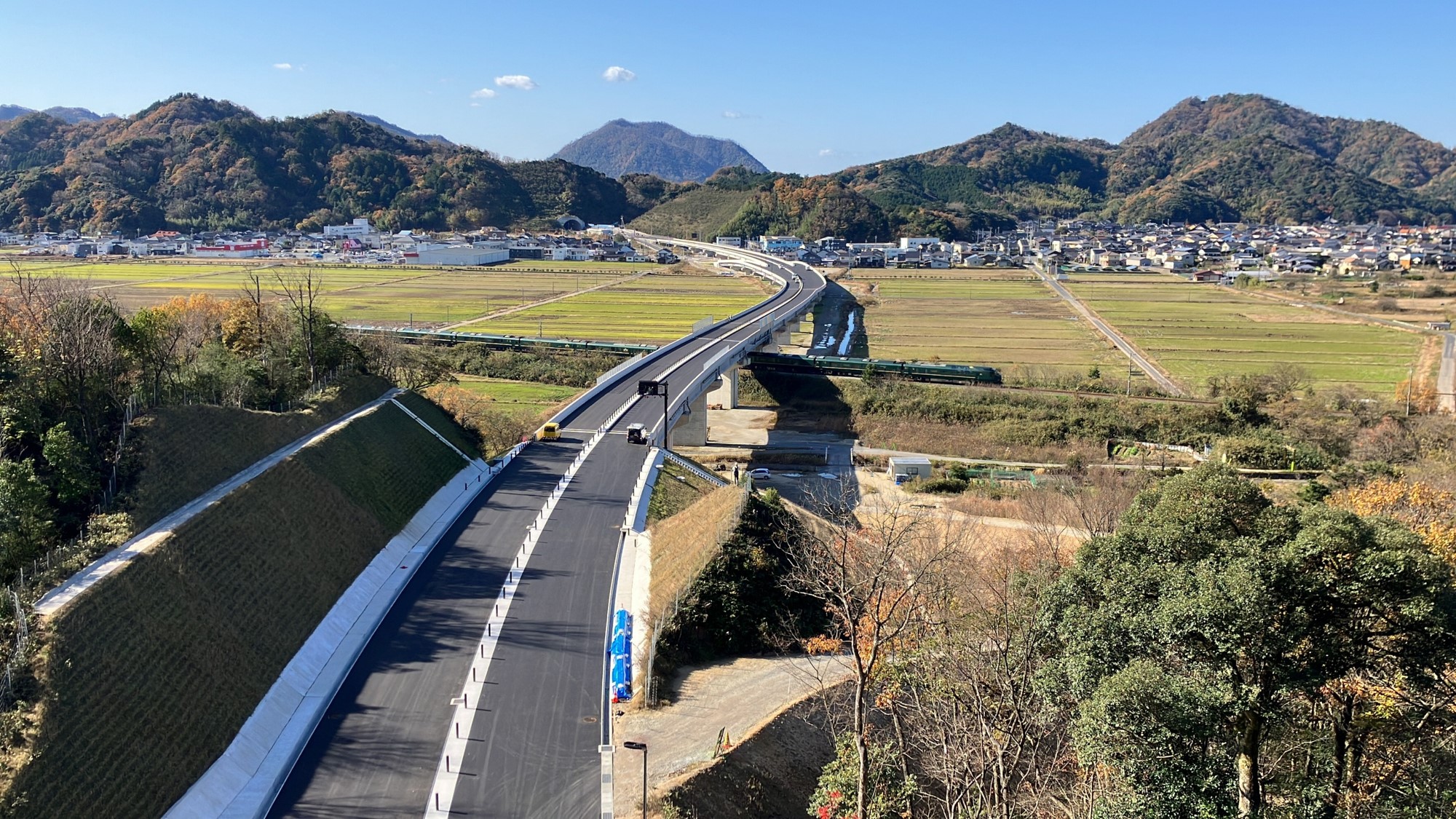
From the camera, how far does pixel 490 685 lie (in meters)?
21.4

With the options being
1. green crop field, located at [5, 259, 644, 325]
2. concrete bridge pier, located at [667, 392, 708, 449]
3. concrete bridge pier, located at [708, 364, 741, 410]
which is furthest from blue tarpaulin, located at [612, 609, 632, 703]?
green crop field, located at [5, 259, 644, 325]

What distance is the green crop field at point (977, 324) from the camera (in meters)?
72.5

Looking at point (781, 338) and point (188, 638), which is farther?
point (781, 338)

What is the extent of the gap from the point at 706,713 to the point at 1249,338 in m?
70.7

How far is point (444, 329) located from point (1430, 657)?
73.3 meters

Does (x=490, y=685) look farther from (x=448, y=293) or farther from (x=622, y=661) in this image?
(x=448, y=293)

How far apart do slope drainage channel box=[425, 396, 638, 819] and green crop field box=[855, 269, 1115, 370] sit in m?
47.0

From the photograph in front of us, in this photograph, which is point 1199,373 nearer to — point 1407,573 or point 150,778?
point 1407,573

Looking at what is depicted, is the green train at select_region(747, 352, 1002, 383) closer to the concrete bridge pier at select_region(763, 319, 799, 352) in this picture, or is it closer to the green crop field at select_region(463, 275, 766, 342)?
the concrete bridge pier at select_region(763, 319, 799, 352)

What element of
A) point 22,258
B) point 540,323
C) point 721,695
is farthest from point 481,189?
point 721,695

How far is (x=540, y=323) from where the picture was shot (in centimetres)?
8244

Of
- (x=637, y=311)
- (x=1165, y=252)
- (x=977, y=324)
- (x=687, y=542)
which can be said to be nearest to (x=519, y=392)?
(x=637, y=311)

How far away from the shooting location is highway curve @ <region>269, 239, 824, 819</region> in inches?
697

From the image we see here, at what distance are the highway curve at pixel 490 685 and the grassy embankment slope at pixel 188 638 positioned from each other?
1.80 m
